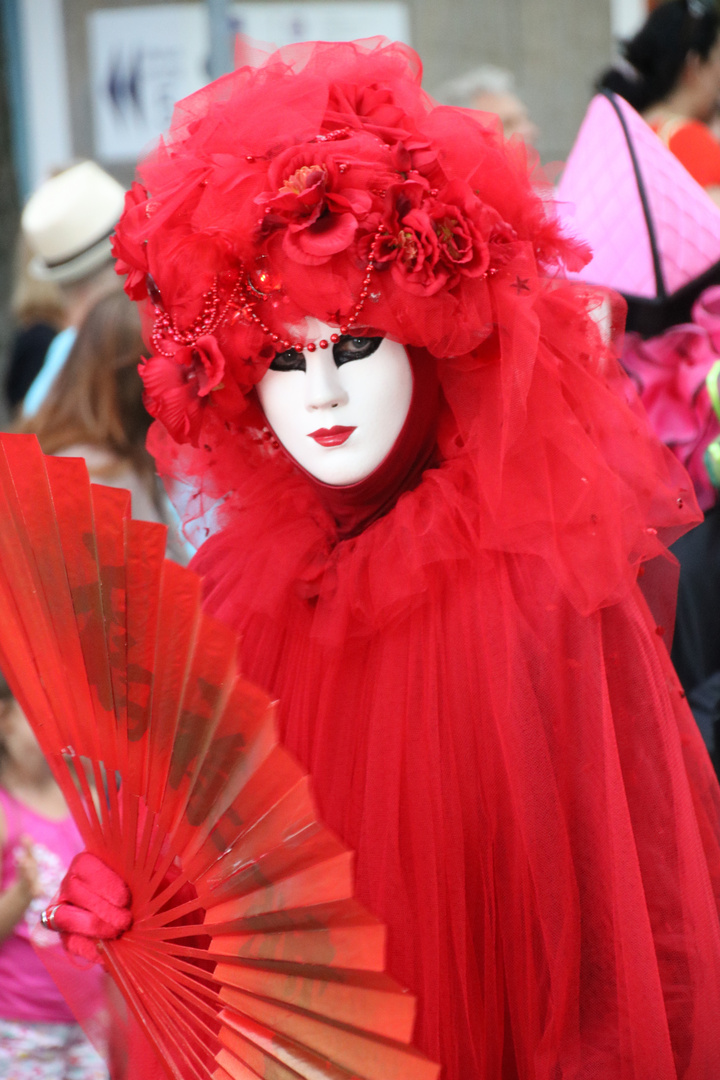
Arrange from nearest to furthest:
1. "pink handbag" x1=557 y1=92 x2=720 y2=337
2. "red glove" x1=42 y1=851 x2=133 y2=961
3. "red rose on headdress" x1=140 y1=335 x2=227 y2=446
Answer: "red glove" x1=42 y1=851 x2=133 y2=961
"red rose on headdress" x1=140 y1=335 x2=227 y2=446
"pink handbag" x1=557 y1=92 x2=720 y2=337

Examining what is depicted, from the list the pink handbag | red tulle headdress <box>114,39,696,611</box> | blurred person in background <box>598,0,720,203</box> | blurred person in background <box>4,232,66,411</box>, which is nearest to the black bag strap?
the pink handbag

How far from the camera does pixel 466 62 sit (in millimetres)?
4336

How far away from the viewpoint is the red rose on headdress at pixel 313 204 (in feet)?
4.08

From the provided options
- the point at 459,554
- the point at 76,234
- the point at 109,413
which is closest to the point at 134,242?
the point at 459,554

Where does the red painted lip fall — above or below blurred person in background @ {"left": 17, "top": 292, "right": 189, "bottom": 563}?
above

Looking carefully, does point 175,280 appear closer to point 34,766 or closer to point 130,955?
point 130,955

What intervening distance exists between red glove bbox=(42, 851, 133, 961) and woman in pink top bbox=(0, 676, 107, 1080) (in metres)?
0.56

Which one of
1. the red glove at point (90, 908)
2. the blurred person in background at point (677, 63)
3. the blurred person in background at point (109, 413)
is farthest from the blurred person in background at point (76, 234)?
the red glove at point (90, 908)

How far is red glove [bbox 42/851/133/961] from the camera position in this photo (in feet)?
3.83

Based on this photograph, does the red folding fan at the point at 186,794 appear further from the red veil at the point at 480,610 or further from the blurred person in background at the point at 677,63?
the blurred person in background at the point at 677,63

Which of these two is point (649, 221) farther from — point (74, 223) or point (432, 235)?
point (74, 223)

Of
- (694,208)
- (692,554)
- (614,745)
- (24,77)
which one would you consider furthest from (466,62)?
(614,745)

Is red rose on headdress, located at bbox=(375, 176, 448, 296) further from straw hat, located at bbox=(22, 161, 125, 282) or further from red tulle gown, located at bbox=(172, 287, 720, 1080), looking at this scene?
straw hat, located at bbox=(22, 161, 125, 282)

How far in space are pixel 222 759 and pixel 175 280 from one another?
2.01 ft
